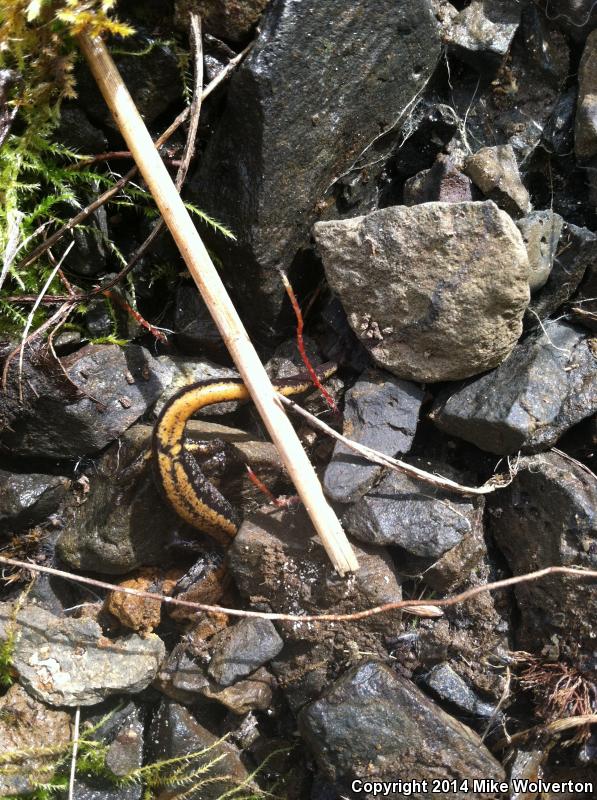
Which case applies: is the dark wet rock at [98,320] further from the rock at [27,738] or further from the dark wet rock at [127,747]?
the dark wet rock at [127,747]

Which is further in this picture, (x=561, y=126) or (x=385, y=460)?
(x=561, y=126)

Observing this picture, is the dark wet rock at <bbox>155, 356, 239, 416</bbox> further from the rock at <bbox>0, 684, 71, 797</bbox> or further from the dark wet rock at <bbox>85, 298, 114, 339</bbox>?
the rock at <bbox>0, 684, 71, 797</bbox>

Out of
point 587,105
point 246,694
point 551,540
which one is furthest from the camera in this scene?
point 246,694

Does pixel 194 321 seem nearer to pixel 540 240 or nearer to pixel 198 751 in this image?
pixel 540 240

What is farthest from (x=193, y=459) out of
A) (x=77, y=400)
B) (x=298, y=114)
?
(x=298, y=114)

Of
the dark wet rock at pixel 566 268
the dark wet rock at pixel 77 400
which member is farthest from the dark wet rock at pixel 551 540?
the dark wet rock at pixel 77 400
